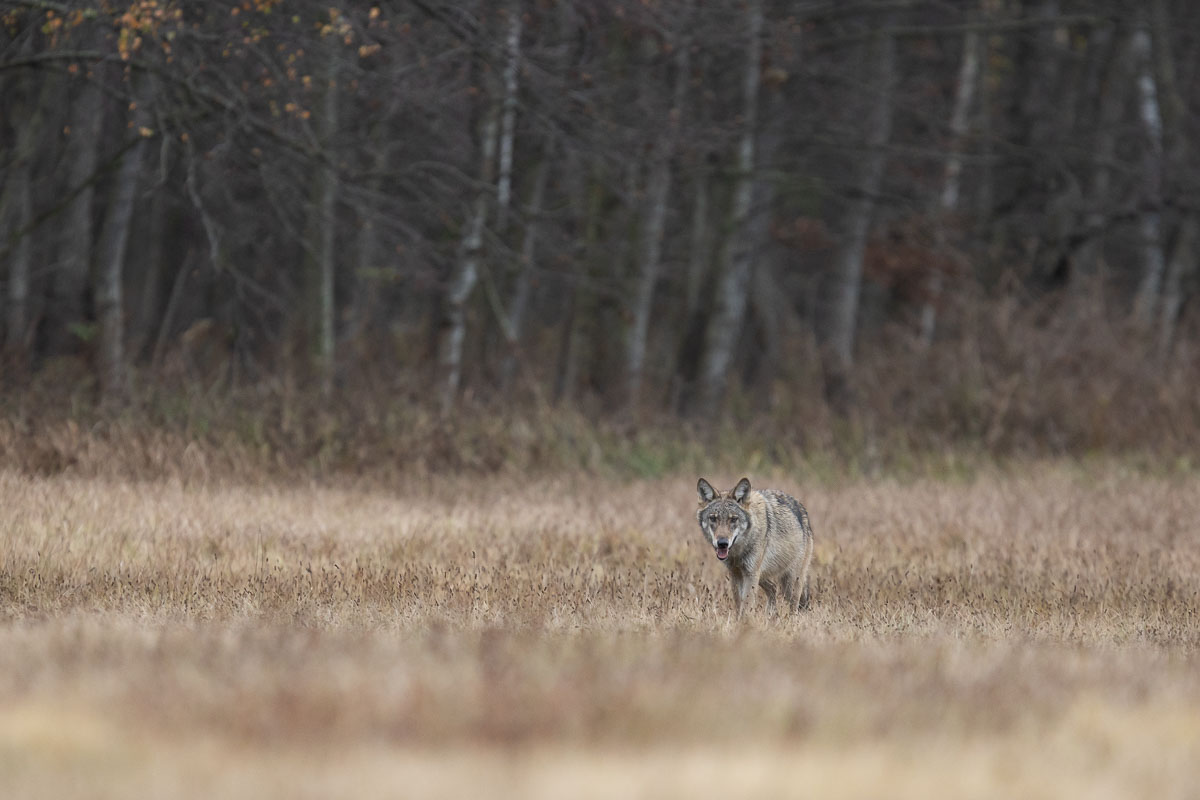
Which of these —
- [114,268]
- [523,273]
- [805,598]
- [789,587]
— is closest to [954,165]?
[523,273]

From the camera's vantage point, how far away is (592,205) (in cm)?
2522

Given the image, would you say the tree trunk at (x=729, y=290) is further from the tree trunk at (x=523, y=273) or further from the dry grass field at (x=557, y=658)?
the dry grass field at (x=557, y=658)

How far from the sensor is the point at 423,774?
4.49 m

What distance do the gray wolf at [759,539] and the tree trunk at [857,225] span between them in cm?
1264

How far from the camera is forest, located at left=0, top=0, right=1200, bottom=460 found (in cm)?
1567

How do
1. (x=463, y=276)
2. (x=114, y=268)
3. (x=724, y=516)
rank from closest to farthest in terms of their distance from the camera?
1. (x=724, y=516)
2. (x=114, y=268)
3. (x=463, y=276)

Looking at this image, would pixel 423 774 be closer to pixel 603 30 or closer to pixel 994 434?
pixel 603 30

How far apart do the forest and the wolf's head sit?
5948mm

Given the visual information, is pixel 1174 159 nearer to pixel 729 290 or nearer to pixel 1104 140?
pixel 1104 140

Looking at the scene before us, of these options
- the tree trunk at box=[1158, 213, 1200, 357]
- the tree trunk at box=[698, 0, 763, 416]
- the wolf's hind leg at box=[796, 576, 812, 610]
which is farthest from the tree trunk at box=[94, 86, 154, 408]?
the tree trunk at box=[1158, 213, 1200, 357]

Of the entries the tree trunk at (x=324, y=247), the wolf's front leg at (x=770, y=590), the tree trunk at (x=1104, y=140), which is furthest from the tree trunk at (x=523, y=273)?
the tree trunk at (x=1104, y=140)

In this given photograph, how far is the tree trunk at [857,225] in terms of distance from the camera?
23.5 metres

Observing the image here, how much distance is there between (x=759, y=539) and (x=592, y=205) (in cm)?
1596

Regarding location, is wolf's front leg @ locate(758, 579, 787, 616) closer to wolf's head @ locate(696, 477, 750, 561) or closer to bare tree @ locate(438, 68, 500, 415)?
wolf's head @ locate(696, 477, 750, 561)
